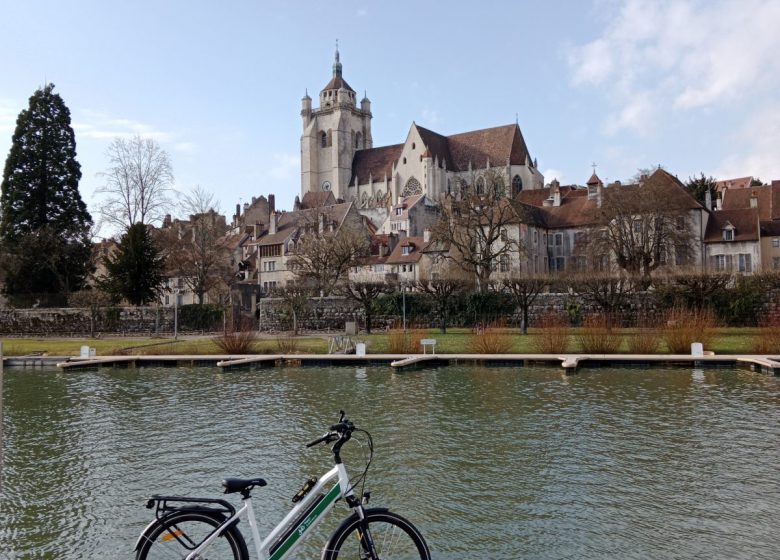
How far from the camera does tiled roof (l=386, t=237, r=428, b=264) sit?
70.1 m

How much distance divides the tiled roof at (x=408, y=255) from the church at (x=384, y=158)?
1559cm

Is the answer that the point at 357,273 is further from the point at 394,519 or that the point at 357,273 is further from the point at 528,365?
the point at 394,519

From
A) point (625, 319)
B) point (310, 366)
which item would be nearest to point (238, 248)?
point (625, 319)

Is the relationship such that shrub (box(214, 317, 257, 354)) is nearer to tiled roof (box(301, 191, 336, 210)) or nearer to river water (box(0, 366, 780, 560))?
river water (box(0, 366, 780, 560))

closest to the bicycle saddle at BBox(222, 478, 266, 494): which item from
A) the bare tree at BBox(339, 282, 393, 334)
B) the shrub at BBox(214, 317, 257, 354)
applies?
the shrub at BBox(214, 317, 257, 354)

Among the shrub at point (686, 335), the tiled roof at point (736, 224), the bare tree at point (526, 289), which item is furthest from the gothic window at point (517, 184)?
the shrub at point (686, 335)

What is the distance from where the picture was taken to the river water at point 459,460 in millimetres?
7215

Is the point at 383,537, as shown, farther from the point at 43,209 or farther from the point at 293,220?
the point at 293,220

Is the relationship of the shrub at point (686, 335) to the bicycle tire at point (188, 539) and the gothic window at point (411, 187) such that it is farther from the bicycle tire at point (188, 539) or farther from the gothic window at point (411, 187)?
the gothic window at point (411, 187)

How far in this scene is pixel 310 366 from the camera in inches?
955

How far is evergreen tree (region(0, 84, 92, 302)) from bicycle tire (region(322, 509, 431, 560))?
47516mm

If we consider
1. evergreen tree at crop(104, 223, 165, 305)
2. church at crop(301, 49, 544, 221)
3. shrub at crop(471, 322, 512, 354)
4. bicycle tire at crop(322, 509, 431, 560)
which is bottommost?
bicycle tire at crop(322, 509, 431, 560)


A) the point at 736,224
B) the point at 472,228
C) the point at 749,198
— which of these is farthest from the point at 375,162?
the point at 736,224

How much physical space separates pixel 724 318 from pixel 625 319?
16.2 ft
